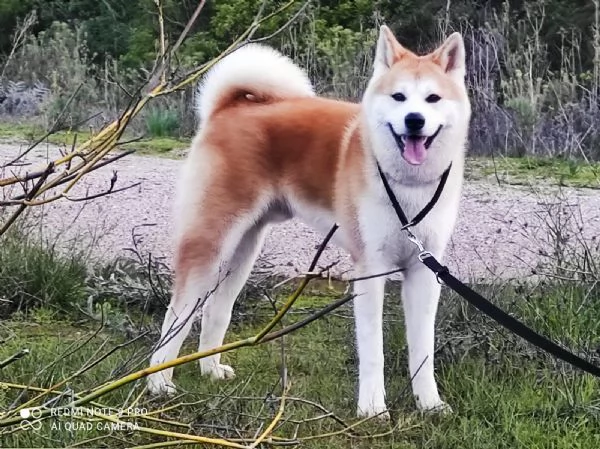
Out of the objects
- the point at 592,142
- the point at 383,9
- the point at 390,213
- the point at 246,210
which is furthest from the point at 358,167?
the point at 383,9

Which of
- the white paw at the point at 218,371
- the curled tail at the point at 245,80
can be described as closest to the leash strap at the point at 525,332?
the white paw at the point at 218,371

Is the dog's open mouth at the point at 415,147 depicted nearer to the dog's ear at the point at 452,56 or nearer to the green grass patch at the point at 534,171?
the dog's ear at the point at 452,56

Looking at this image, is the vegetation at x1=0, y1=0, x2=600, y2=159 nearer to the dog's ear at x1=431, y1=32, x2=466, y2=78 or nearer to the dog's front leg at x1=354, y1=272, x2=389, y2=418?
the dog's ear at x1=431, y1=32, x2=466, y2=78

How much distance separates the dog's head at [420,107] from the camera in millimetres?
3111

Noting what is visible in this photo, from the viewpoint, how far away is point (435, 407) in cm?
308

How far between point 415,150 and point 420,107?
0.48ft

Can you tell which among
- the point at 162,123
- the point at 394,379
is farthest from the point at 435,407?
the point at 162,123

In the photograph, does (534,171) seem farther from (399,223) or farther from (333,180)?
(399,223)

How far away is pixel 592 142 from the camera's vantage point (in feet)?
24.1

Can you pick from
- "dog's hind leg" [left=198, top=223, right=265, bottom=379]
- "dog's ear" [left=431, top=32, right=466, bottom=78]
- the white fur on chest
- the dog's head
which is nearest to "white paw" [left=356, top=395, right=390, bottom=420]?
the white fur on chest

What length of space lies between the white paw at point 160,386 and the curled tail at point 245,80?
1.17 meters

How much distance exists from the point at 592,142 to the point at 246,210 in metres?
4.61

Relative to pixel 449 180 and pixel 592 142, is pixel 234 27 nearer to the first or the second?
pixel 592 142

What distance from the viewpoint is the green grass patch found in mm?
6352
